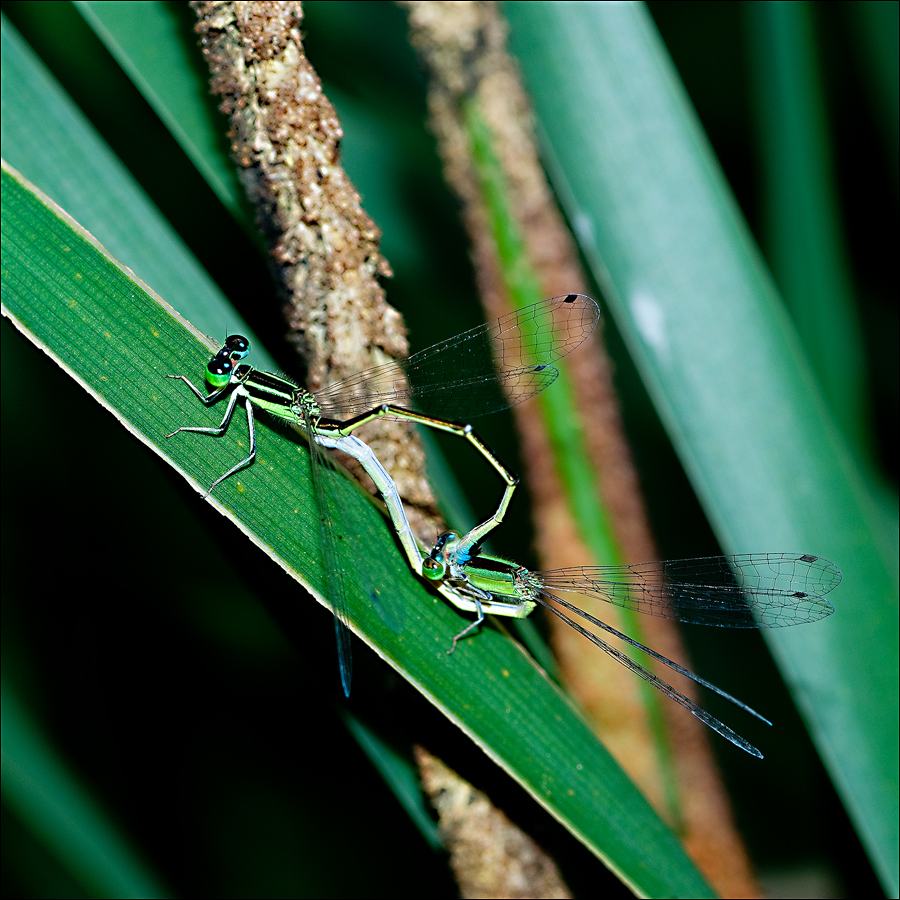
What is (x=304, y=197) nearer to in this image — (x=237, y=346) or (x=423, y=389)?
(x=237, y=346)

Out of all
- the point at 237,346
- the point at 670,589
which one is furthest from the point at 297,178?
the point at 670,589

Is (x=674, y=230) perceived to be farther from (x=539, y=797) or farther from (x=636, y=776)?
(x=636, y=776)

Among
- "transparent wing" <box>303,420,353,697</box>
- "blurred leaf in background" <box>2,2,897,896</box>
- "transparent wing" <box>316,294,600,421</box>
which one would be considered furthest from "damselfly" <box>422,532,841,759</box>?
"transparent wing" <box>316,294,600,421</box>

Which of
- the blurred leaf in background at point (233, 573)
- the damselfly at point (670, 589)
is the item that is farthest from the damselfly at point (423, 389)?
the blurred leaf in background at point (233, 573)

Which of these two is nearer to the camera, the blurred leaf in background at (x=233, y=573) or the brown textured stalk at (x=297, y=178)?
the brown textured stalk at (x=297, y=178)

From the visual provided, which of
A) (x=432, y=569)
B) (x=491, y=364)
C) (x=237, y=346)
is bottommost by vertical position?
(x=432, y=569)

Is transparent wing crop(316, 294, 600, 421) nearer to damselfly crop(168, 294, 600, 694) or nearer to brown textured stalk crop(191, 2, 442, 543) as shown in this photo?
damselfly crop(168, 294, 600, 694)

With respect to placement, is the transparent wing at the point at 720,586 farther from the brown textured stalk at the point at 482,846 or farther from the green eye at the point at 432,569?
the brown textured stalk at the point at 482,846
